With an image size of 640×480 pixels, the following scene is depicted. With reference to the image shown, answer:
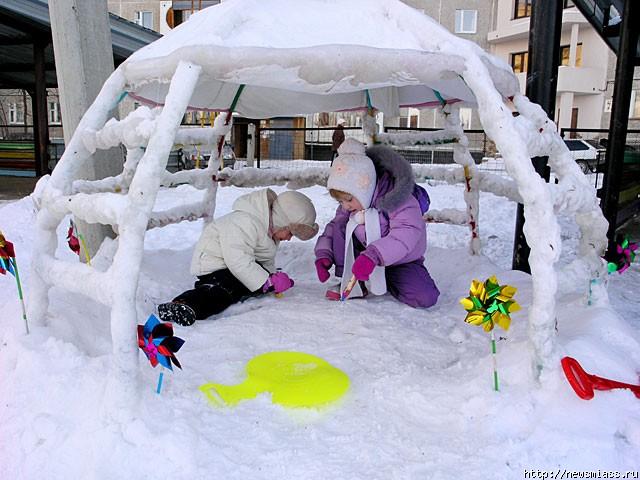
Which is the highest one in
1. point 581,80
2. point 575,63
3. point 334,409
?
point 575,63

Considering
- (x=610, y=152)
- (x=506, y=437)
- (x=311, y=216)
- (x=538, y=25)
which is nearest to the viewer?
(x=506, y=437)

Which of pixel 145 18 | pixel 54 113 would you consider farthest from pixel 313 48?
pixel 54 113

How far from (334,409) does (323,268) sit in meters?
1.48

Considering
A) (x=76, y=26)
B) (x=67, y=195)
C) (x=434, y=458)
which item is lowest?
(x=434, y=458)

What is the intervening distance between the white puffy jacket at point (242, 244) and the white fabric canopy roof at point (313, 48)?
3.01 feet

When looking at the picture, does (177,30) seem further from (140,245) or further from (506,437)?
(506,437)

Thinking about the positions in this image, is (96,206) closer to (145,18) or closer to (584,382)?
(584,382)

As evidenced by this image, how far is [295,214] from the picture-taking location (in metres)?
3.09

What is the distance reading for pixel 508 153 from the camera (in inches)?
75.2

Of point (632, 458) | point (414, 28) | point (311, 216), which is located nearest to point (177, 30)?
point (414, 28)

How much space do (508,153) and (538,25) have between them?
2340 millimetres

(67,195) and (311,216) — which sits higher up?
(67,195)

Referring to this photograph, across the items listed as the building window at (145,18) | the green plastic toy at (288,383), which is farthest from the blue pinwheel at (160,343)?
the building window at (145,18)

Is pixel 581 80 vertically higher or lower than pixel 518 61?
lower
